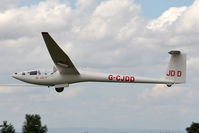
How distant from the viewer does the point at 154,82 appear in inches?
1404

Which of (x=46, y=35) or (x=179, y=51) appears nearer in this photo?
(x=46, y=35)

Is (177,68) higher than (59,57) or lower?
lower

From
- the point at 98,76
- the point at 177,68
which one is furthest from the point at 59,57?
the point at 177,68

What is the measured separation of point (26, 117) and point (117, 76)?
3134 inches

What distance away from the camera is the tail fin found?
35812 mm

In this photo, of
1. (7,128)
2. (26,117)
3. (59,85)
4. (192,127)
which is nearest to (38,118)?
(26,117)

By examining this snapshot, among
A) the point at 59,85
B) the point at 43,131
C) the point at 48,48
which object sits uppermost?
the point at 48,48

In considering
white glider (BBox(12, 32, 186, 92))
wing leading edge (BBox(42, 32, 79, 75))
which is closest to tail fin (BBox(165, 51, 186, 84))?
white glider (BBox(12, 32, 186, 92))

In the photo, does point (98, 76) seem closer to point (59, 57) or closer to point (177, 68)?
point (59, 57)

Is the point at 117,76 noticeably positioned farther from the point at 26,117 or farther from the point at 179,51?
the point at 26,117

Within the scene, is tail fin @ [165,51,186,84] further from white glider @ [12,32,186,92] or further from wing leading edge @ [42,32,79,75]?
→ wing leading edge @ [42,32,79,75]

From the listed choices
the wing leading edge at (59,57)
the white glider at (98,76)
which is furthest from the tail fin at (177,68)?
the wing leading edge at (59,57)

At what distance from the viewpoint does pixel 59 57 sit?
34438 mm

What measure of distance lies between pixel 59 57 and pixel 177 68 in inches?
408
